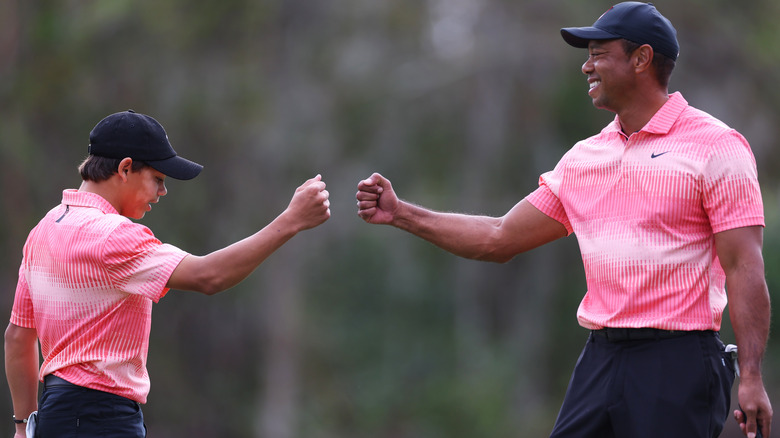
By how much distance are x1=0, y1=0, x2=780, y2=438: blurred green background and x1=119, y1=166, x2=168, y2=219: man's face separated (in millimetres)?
11818

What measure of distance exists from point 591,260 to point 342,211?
1678 cm

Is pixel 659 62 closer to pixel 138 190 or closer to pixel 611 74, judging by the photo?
pixel 611 74

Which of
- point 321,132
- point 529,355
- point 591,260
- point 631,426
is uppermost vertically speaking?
point 321,132

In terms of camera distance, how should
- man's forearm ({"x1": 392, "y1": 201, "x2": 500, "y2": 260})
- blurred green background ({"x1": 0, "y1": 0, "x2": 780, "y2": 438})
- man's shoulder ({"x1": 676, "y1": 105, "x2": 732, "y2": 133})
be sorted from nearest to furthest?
man's shoulder ({"x1": 676, "y1": 105, "x2": 732, "y2": 133})
man's forearm ({"x1": 392, "y1": 201, "x2": 500, "y2": 260})
blurred green background ({"x1": 0, "y1": 0, "x2": 780, "y2": 438})

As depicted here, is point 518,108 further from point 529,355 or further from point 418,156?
point 529,355

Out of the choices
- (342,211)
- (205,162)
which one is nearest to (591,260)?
(205,162)

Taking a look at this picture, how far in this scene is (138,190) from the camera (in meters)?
4.02

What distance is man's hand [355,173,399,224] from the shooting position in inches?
192

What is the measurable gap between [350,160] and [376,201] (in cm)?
1507

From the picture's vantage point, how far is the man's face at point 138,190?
13.1ft

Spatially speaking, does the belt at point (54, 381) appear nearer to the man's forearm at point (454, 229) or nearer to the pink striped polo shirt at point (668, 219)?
the man's forearm at point (454, 229)

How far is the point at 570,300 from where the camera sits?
19953 mm

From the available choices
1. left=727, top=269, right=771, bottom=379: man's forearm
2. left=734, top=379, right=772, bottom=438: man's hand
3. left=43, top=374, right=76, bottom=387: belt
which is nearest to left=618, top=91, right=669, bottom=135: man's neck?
left=727, top=269, right=771, bottom=379: man's forearm

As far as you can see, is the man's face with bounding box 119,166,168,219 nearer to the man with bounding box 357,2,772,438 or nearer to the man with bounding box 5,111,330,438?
the man with bounding box 5,111,330,438
